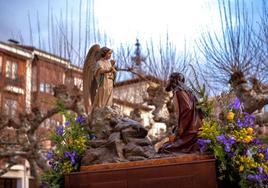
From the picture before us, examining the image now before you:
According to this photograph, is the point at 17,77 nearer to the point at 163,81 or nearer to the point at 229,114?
the point at 163,81

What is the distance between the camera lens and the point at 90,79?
1065 centimetres

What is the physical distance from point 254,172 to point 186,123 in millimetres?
1611

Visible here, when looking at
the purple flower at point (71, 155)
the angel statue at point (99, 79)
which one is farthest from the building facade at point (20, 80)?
the purple flower at point (71, 155)

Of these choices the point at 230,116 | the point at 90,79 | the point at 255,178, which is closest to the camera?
the point at 255,178

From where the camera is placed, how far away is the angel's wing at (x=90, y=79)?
34.3 ft

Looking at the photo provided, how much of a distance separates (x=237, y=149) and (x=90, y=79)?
549 cm

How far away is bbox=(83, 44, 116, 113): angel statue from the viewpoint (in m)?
10.1

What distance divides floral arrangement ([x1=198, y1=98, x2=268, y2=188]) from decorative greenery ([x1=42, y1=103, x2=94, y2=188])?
2886mm

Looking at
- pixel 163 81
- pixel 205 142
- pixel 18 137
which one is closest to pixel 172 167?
pixel 205 142

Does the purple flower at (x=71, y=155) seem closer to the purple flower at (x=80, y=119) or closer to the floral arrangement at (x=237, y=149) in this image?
the purple flower at (x=80, y=119)

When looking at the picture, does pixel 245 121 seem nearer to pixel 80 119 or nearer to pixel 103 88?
pixel 80 119

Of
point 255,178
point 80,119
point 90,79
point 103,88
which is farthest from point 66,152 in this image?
point 255,178

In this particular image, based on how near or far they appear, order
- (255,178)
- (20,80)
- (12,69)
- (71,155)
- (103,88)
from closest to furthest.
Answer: (255,178)
(71,155)
(103,88)
(20,80)
(12,69)

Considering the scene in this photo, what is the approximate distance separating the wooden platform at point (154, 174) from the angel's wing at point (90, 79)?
116 inches
